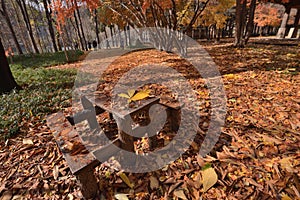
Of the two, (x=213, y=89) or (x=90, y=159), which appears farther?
(x=213, y=89)

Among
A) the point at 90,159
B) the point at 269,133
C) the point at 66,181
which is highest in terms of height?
the point at 90,159

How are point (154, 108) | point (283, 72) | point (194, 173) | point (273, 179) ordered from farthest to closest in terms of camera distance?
point (283, 72), point (154, 108), point (194, 173), point (273, 179)

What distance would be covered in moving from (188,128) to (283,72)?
12.9 feet

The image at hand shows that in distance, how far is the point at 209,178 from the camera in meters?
1.74

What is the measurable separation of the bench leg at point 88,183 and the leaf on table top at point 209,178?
1147 mm

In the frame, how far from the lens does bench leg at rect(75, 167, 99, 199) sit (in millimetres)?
1578

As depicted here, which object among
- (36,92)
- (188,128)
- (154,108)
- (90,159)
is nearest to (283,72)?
(188,128)

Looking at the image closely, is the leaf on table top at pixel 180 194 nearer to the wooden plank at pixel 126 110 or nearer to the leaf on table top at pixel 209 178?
the leaf on table top at pixel 209 178

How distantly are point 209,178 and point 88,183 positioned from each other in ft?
4.16

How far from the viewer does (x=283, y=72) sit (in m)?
4.57

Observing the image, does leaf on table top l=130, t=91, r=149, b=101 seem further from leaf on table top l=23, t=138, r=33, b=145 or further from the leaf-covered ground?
leaf on table top l=23, t=138, r=33, b=145

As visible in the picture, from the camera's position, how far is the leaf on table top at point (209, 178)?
5.50 ft

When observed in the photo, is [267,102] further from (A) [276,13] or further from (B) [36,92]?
(A) [276,13]

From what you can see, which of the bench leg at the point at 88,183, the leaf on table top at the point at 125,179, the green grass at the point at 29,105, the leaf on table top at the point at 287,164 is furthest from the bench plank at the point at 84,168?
the leaf on table top at the point at 287,164
